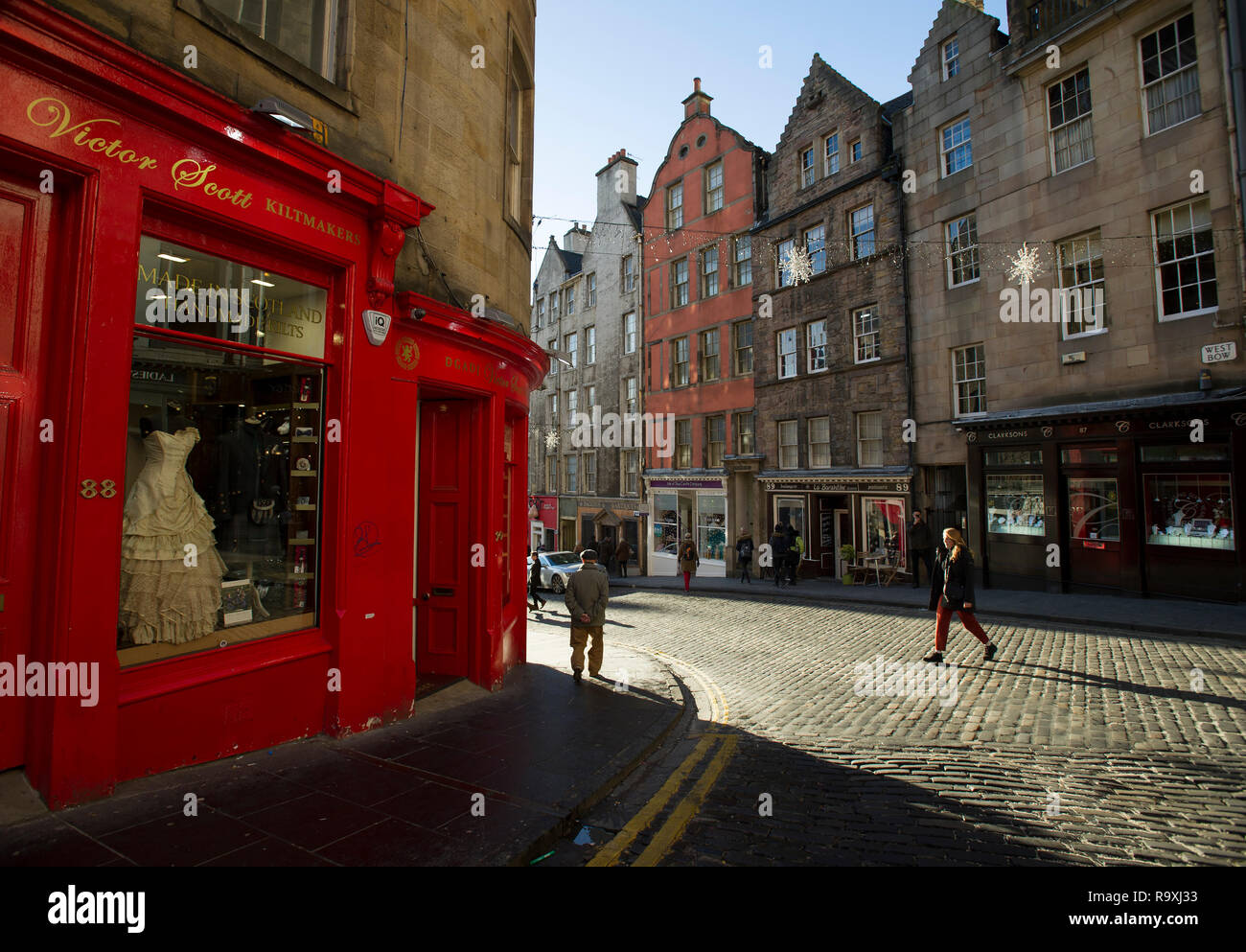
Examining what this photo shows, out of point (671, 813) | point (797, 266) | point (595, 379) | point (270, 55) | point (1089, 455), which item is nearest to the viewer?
point (671, 813)

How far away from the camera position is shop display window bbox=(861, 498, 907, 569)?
19.8 meters

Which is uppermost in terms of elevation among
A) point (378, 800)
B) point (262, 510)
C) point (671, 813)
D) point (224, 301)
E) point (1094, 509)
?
point (224, 301)

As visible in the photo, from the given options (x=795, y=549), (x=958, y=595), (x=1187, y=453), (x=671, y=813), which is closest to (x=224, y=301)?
(x=671, y=813)

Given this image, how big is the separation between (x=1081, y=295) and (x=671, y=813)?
16415 millimetres

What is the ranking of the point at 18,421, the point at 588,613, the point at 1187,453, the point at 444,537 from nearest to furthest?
the point at 18,421 < the point at 444,537 < the point at 588,613 < the point at 1187,453

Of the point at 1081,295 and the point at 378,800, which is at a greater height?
the point at 1081,295

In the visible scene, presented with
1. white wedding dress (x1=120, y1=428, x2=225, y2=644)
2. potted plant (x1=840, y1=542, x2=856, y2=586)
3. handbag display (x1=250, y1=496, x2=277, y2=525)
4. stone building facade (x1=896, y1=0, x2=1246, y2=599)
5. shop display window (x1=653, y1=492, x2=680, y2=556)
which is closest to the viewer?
white wedding dress (x1=120, y1=428, x2=225, y2=644)

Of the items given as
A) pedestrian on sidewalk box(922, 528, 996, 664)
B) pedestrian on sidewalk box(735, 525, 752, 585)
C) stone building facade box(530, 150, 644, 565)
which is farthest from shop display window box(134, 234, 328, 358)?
stone building facade box(530, 150, 644, 565)

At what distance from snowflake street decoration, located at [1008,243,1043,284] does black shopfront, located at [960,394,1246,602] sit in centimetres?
363

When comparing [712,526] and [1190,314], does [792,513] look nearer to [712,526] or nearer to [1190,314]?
[712,526]

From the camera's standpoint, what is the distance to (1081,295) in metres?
15.1

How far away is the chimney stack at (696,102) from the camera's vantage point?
28312 mm

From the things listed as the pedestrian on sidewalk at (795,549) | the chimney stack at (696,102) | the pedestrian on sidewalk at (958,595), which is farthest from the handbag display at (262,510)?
the chimney stack at (696,102)

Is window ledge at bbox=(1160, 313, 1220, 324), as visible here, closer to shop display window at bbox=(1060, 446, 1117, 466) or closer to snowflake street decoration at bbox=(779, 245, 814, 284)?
shop display window at bbox=(1060, 446, 1117, 466)
